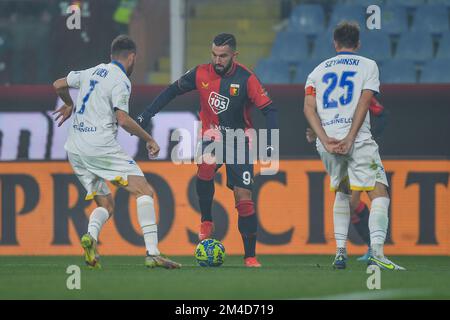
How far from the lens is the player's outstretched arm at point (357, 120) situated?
26.3 ft

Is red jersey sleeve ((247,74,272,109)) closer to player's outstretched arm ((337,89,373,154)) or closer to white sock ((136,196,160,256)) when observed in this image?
player's outstretched arm ((337,89,373,154))

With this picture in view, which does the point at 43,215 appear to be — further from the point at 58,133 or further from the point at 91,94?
the point at 91,94

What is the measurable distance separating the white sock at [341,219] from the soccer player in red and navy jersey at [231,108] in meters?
0.74

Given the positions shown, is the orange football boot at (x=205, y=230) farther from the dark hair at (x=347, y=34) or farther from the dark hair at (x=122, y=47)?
the dark hair at (x=347, y=34)

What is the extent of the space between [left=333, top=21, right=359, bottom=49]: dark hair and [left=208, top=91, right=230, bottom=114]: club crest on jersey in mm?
1193

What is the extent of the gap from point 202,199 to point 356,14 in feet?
14.0

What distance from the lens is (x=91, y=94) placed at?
8.49 m

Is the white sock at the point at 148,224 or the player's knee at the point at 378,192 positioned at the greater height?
the player's knee at the point at 378,192

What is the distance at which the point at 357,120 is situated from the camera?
316 inches

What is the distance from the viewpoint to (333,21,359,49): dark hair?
8148 millimetres

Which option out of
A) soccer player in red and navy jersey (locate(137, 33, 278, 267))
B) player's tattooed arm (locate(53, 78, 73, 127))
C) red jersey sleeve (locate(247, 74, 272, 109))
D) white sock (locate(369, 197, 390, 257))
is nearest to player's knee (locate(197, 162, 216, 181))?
soccer player in red and navy jersey (locate(137, 33, 278, 267))

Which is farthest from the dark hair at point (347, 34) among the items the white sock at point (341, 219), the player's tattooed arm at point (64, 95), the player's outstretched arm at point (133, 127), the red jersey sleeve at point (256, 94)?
the player's tattooed arm at point (64, 95)
